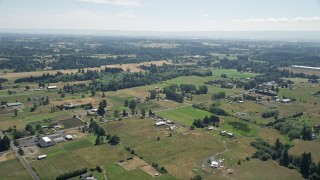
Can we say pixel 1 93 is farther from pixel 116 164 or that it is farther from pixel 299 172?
pixel 299 172

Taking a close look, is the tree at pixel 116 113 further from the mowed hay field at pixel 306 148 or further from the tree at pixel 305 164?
the tree at pixel 305 164

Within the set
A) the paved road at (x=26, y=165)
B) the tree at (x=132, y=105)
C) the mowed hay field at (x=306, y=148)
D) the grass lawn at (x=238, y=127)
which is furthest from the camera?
the tree at (x=132, y=105)

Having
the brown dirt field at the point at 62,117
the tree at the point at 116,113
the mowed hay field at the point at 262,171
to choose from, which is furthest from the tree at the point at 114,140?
the mowed hay field at the point at 262,171

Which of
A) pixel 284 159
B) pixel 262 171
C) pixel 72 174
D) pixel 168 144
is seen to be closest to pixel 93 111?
pixel 168 144

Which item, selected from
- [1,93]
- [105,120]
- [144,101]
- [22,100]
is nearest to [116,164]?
[105,120]

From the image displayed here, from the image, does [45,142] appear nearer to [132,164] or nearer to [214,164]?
[132,164]

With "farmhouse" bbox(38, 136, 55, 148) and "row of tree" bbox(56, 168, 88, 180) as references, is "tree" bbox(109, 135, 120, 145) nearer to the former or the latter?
"farmhouse" bbox(38, 136, 55, 148)

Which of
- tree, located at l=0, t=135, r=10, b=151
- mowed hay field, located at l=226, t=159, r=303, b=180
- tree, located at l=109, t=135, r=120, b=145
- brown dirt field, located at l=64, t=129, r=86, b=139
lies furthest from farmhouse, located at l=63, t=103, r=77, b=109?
mowed hay field, located at l=226, t=159, r=303, b=180
